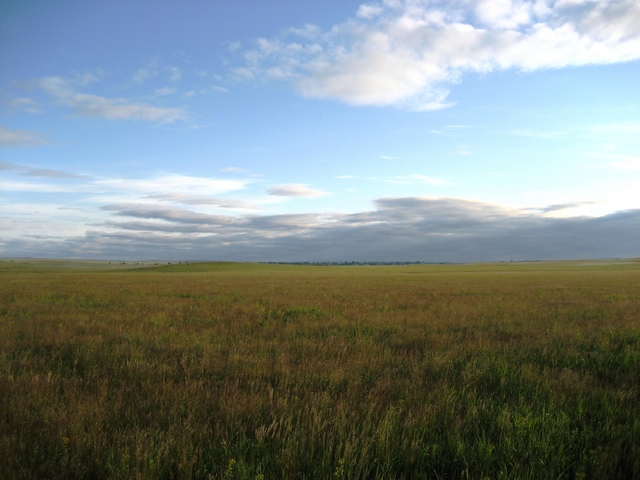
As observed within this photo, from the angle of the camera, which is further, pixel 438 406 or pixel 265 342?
pixel 265 342

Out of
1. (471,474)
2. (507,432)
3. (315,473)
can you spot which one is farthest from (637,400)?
(315,473)

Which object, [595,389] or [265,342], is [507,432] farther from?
[265,342]

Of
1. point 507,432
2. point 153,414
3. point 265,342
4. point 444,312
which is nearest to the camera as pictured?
point 507,432

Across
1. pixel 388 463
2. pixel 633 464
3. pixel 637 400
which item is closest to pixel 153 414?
pixel 388 463

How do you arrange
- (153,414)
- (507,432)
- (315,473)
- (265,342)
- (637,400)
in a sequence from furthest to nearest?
(265,342) < (637,400) < (153,414) < (507,432) < (315,473)

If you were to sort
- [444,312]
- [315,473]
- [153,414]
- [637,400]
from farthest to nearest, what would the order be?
[444,312]
[637,400]
[153,414]
[315,473]

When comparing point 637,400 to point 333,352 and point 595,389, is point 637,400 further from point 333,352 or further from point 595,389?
Answer: point 333,352

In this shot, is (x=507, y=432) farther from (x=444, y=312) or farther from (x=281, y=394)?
(x=444, y=312)

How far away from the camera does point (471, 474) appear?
3.29m

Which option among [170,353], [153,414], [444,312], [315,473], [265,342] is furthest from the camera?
[444,312]

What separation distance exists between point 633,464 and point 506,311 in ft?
37.1

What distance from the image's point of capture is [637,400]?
4.85m

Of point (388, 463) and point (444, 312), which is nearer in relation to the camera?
point (388, 463)

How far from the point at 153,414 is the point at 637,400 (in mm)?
5989
